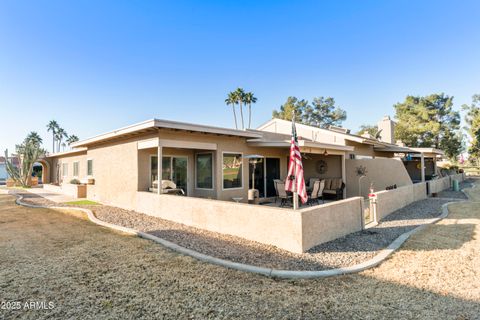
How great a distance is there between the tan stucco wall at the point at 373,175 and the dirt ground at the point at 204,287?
8.60m

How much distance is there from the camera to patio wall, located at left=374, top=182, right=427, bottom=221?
344 inches

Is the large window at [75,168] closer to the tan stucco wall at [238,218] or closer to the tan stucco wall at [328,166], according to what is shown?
the tan stucco wall at [238,218]

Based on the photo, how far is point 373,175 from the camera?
1457cm

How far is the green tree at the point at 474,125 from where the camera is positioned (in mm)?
30256

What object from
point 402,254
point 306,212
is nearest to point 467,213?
point 402,254

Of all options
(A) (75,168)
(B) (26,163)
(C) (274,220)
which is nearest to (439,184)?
(C) (274,220)

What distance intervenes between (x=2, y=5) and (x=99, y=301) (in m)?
13.3

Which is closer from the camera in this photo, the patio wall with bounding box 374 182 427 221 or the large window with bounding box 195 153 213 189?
the patio wall with bounding box 374 182 427 221

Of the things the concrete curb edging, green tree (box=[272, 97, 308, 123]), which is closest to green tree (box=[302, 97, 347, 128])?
green tree (box=[272, 97, 308, 123])

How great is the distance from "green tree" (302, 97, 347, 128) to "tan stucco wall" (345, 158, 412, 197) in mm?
36092

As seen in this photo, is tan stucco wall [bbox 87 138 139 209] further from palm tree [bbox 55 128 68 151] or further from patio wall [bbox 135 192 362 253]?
palm tree [bbox 55 128 68 151]

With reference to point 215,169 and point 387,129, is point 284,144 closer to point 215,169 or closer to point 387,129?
point 215,169

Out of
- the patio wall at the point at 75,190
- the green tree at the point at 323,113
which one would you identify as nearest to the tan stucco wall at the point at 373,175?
the patio wall at the point at 75,190

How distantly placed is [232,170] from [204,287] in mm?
7612
